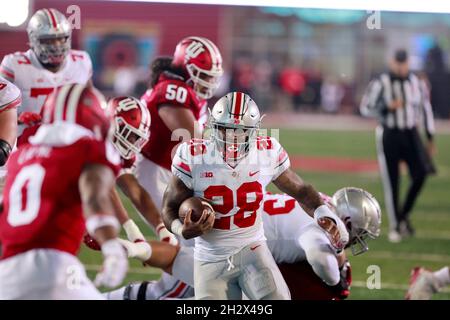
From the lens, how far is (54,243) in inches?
95.9

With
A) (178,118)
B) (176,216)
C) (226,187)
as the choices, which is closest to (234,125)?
(226,187)

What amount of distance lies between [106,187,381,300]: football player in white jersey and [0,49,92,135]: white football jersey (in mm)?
846

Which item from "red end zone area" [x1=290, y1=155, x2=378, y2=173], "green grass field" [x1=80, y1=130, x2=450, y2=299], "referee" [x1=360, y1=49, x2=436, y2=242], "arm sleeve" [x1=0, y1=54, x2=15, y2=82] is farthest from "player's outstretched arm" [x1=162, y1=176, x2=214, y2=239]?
"red end zone area" [x1=290, y1=155, x2=378, y2=173]

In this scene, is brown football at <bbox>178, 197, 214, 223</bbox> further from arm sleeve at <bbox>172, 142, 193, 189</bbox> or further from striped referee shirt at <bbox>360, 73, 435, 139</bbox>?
striped referee shirt at <bbox>360, 73, 435, 139</bbox>

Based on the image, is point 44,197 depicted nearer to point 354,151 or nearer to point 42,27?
point 42,27

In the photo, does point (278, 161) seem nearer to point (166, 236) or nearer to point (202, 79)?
point (166, 236)

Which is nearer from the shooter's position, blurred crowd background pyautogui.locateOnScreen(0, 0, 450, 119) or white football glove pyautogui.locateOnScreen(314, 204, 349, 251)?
white football glove pyautogui.locateOnScreen(314, 204, 349, 251)

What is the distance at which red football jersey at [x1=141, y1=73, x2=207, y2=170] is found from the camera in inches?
146

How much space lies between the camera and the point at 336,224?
3.01 m

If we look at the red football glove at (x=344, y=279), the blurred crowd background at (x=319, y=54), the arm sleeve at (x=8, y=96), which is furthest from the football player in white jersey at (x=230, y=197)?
the blurred crowd background at (x=319, y=54)

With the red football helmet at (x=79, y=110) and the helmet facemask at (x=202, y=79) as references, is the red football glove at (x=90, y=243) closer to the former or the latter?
the red football helmet at (x=79, y=110)

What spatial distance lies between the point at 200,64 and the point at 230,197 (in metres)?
1.01

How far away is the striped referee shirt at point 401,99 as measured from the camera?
5625 mm

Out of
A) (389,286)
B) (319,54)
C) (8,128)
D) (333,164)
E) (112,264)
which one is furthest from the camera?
(319,54)
